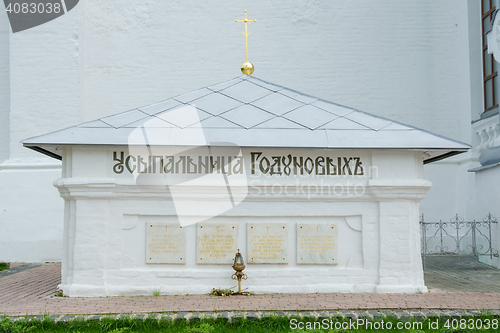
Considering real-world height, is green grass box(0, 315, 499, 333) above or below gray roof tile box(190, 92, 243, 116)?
below

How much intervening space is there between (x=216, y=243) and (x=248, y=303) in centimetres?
110

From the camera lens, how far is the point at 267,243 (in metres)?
6.64

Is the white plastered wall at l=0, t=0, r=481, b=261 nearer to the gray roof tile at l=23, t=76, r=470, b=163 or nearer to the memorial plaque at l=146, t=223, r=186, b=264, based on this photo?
the gray roof tile at l=23, t=76, r=470, b=163

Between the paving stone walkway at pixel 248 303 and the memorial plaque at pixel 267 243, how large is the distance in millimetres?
492

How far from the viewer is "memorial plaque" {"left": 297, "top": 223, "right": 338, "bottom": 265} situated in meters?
6.63

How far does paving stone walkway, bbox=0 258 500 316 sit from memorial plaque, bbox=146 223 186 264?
1.70 feet

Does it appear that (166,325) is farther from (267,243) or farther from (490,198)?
(490,198)

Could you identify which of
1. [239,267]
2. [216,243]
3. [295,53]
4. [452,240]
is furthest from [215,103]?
[452,240]

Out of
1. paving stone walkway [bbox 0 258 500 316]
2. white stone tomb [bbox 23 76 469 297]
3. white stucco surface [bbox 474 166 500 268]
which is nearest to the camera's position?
paving stone walkway [bbox 0 258 500 316]

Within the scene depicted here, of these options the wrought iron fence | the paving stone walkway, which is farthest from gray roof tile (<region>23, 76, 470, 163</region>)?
the wrought iron fence

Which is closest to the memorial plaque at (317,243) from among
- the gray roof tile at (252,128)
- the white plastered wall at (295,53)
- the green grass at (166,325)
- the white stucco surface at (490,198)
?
the gray roof tile at (252,128)

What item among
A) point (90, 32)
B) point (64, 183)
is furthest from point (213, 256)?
point (90, 32)

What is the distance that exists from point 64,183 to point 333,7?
8.45 meters

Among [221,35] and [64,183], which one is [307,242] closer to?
[64,183]
